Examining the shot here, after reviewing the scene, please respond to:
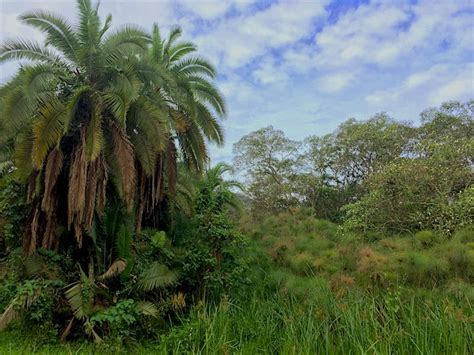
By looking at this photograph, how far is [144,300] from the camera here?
1012 centimetres

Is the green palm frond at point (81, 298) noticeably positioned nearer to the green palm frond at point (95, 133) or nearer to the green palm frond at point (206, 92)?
the green palm frond at point (95, 133)

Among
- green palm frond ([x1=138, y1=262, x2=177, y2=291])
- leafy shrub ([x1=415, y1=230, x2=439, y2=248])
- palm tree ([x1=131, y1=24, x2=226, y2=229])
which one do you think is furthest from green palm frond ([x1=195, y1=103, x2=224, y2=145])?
leafy shrub ([x1=415, y1=230, x2=439, y2=248])

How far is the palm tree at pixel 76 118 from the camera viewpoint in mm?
8961

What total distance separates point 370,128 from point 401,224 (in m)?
8.54

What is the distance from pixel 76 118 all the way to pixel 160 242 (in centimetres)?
386

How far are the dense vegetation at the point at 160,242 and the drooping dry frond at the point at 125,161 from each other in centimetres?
4

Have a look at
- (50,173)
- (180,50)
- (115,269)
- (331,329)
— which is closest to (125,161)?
(50,173)

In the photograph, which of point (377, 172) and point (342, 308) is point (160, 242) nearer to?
point (342, 308)

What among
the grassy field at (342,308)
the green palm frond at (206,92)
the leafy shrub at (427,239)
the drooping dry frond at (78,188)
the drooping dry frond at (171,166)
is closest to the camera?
the grassy field at (342,308)

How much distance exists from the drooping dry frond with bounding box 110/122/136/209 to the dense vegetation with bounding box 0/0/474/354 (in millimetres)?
36

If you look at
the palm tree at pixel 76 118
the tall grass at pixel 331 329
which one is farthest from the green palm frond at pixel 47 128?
the tall grass at pixel 331 329

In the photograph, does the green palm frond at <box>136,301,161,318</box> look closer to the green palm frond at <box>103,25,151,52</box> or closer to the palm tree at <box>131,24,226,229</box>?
the palm tree at <box>131,24,226,229</box>

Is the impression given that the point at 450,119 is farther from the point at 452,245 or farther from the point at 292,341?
the point at 292,341

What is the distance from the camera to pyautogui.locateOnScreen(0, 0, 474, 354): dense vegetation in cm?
757
